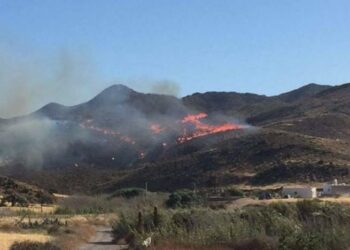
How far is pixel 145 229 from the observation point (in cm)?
4016

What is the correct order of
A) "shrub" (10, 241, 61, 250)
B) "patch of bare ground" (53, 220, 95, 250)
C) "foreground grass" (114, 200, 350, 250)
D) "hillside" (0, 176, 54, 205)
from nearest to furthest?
"foreground grass" (114, 200, 350, 250)
"shrub" (10, 241, 61, 250)
"patch of bare ground" (53, 220, 95, 250)
"hillside" (0, 176, 54, 205)

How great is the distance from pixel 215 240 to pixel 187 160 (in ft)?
340

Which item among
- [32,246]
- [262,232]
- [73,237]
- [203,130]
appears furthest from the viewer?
[203,130]

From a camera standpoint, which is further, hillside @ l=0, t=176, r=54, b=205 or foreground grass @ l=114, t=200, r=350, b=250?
hillside @ l=0, t=176, r=54, b=205

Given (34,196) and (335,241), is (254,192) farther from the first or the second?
(335,241)

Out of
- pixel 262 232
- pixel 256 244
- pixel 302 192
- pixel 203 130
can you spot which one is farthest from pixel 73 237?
pixel 203 130

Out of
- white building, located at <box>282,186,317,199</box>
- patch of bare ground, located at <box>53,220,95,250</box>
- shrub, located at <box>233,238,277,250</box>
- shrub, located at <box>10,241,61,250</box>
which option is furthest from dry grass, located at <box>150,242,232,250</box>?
white building, located at <box>282,186,317,199</box>

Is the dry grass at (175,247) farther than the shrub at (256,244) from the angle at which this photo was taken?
Yes

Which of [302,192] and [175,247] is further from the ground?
[302,192]

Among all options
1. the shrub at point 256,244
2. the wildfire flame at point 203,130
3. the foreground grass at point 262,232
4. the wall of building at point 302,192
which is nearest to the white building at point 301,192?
the wall of building at point 302,192

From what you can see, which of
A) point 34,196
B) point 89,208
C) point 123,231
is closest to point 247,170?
point 89,208

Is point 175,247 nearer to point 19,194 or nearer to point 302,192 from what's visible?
point 302,192

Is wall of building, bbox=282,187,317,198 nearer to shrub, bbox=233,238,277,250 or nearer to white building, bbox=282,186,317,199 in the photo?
white building, bbox=282,186,317,199

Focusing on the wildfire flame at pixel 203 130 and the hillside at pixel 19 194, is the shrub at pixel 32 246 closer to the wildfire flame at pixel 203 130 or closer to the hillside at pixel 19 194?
the hillside at pixel 19 194
